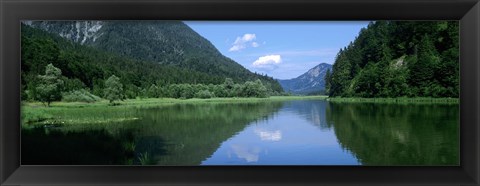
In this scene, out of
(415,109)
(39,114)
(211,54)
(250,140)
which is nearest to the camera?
(39,114)

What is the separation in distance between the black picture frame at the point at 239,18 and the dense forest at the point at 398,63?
4.35 feet

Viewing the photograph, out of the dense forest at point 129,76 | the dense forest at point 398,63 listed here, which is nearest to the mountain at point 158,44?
the dense forest at point 129,76

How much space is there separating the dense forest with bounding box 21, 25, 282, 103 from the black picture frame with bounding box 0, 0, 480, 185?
1123 millimetres

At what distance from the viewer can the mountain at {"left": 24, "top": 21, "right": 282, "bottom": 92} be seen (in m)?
3.66

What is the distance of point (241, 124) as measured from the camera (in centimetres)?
344

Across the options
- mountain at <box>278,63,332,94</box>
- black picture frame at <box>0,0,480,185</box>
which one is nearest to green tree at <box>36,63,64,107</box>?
black picture frame at <box>0,0,480,185</box>

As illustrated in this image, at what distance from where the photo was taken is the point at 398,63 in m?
4.02

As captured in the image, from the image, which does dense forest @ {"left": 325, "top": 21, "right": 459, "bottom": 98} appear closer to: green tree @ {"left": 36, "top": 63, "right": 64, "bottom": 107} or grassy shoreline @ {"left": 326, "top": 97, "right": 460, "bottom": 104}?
grassy shoreline @ {"left": 326, "top": 97, "right": 460, "bottom": 104}

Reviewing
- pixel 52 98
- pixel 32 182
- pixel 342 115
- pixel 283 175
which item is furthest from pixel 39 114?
pixel 342 115

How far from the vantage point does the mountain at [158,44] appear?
3.66 metres

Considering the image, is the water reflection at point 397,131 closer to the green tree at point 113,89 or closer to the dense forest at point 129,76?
the dense forest at point 129,76

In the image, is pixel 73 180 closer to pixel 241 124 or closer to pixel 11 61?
pixel 11 61

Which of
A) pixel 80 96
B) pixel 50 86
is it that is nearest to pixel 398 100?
pixel 80 96

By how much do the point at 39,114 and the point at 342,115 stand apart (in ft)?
7.24
